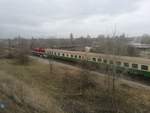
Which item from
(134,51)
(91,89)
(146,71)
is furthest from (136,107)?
(134,51)

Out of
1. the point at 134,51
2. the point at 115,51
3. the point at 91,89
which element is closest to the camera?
the point at 115,51

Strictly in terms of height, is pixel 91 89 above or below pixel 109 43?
below

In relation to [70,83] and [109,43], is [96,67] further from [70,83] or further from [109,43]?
[109,43]

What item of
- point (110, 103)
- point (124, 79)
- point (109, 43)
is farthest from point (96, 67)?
point (110, 103)

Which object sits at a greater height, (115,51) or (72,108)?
(115,51)

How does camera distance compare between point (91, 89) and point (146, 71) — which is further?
point (146, 71)

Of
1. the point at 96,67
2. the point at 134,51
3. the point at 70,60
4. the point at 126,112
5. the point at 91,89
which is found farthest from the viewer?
the point at 134,51

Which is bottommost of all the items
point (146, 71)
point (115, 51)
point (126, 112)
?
point (126, 112)

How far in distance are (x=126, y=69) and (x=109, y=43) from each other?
6.34 meters

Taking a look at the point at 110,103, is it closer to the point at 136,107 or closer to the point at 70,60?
the point at 136,107

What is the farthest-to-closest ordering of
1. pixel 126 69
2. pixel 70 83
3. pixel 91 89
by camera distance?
pixel 126 69
pixel 70 83
pixel 91 89

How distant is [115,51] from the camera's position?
16.0 metres

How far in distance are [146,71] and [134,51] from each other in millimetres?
20695

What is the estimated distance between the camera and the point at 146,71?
2050 cm
